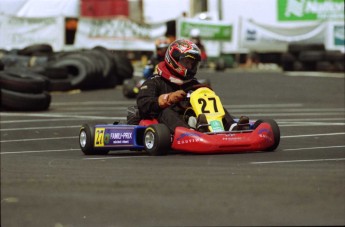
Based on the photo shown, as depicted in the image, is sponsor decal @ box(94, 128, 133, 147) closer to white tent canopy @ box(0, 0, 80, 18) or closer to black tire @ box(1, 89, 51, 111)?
black tire @ box(1, 89, 51, 111)

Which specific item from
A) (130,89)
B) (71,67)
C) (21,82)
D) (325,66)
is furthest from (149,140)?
(325,66)

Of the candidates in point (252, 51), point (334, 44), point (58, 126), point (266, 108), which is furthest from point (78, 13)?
point (58, 126)

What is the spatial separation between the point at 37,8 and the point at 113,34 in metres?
3.07

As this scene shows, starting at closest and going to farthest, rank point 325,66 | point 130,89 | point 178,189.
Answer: point 178,189 < point 130,89 < point 325,66

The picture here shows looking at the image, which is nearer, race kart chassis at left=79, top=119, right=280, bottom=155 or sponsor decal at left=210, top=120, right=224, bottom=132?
race kart chassis at left=79, top=119, right=280, bottom=155

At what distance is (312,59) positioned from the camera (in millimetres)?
29141

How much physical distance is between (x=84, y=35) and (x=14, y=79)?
742 inches

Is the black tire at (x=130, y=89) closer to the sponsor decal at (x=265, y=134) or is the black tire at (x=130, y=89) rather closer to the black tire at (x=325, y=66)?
the sponsor decal at (x=265, y=134)

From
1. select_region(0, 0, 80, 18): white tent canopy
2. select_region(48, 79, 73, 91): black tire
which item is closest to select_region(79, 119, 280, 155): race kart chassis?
select_region(48, 79, 73, 91): black tire

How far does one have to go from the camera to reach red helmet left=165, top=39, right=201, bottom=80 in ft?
31.3

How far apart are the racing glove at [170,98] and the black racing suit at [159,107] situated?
0.04 meters

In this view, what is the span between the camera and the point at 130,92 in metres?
18.7

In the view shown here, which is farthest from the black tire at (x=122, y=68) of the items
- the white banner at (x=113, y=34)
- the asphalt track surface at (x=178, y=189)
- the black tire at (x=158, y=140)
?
the black tire at (x=158, y=140)

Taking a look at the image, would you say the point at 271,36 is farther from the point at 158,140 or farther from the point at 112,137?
the point at 158,140
